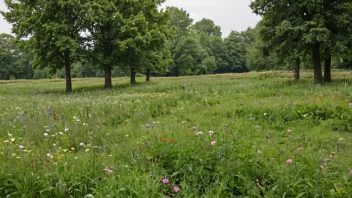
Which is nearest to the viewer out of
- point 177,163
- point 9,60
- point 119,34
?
point 177,163

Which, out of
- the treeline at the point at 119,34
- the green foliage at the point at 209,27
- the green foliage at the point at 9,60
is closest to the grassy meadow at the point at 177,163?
the treeline at the point at 119,34

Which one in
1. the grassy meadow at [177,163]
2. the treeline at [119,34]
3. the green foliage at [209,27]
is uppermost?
the green foliage at [209,27]

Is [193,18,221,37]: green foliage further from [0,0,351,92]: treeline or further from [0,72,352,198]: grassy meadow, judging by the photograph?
[0,72,352,198]: grassy meadow

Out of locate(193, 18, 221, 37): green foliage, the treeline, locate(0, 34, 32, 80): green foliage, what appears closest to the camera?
the treeline

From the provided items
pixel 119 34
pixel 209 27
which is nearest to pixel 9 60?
pixel 209 27

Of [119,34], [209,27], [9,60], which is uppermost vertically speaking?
[209,27]

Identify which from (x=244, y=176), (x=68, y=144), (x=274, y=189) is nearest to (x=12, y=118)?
(x=68, y=144)

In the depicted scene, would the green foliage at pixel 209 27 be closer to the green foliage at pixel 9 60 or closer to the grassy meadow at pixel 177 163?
the green foliage at pixel 9 60

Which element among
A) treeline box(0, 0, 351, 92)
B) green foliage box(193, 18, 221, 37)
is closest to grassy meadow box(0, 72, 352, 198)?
treeline box(0, 0, 351, 92)

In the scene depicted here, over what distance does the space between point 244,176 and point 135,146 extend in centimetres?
222

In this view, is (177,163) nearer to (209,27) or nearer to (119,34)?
(119,34)

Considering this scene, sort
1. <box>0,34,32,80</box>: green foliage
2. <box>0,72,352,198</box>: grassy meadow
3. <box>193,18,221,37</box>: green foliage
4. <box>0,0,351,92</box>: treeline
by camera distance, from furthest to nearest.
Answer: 1. <box>193,18,221,37</box>: green foliage
2. <box>0,34,32,80</box>: green foliage
3. <box>0,0,351,92</box>: treeline
4. <box>0,72,352,198</box>: grassy meadow

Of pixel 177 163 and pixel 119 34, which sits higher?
pixel 119 34

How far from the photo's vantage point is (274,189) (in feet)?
12.8
